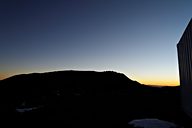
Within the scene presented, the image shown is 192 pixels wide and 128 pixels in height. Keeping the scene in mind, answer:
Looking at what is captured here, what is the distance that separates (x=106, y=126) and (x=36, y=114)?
7.36 m

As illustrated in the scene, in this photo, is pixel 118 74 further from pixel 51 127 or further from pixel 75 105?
pixel 51 127

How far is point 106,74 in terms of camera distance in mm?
58062

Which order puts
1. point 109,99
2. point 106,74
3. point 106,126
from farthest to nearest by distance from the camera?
point 106,74 < point 109,99 < point 106,126

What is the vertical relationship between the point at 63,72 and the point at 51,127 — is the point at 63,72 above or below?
above

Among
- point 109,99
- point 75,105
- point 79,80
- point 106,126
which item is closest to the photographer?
point 106,126

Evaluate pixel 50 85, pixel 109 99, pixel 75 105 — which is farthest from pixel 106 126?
pixel 50 85

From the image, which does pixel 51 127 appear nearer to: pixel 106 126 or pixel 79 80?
pixel 106 126

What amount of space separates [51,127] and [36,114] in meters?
5.66

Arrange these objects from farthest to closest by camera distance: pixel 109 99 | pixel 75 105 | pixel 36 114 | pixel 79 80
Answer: pixel 79 80
pixel 109 99
pixel 75 105
pixel 36 114

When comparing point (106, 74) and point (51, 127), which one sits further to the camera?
point (106, 74)

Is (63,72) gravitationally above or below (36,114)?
above

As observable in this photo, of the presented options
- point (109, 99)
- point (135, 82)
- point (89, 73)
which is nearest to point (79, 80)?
point (89, 73)

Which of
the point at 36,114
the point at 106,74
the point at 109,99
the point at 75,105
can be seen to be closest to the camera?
the point at 36,114

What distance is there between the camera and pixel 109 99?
24.7 metres
